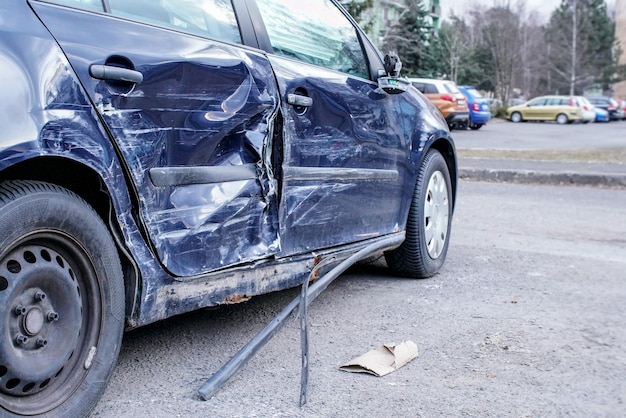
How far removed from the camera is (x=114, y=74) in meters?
2.49

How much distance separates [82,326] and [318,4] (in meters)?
2.33

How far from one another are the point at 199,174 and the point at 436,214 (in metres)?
2.39

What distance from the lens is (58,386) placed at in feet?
A: 7.73

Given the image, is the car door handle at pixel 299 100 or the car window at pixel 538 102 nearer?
the car door handle at pixel 299 100

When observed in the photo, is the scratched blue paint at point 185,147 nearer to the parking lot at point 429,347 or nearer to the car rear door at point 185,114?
the car rear door at point 185,114

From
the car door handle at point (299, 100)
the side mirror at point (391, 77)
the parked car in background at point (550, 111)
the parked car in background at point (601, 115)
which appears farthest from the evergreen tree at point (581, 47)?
the car door handle at point (299, 100)

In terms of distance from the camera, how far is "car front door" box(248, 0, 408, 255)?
337 cm

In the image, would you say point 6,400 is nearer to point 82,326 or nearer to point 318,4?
point 82,326

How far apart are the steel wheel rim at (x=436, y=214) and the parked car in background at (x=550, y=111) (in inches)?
1466

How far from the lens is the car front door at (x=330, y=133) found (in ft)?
11.1

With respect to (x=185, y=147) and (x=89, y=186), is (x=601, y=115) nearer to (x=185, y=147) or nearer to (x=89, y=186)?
(x=185, y=147)

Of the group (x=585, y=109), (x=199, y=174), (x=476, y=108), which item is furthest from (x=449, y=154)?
(x=585, y=109)

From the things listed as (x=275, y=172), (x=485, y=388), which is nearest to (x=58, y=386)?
(x=275, y=172)

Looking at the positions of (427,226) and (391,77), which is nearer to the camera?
(391,77)
